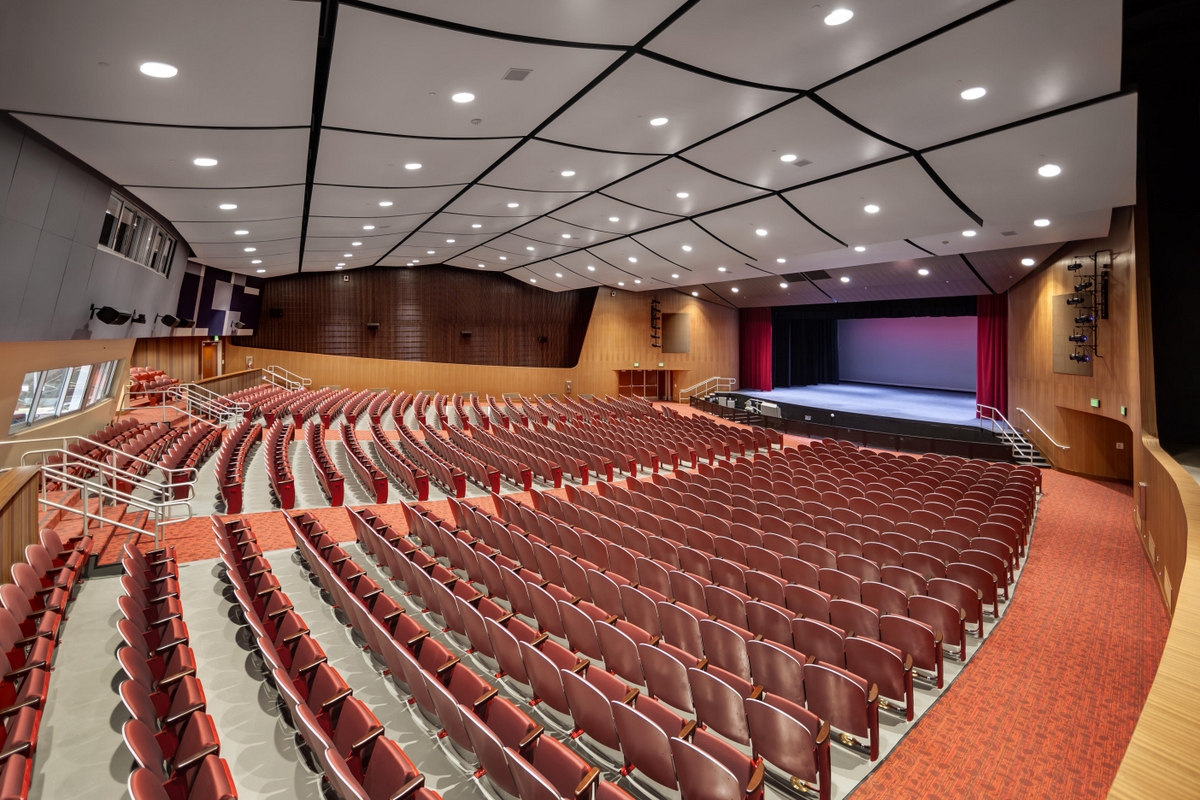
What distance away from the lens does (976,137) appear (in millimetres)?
6020

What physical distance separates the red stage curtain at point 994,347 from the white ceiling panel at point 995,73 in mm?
12271

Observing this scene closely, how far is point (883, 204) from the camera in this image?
27.7ft

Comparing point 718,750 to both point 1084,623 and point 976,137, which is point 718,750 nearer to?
point 1084,623

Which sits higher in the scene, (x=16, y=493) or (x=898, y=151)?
(x=898, y=151)

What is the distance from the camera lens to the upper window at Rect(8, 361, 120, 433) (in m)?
8.81

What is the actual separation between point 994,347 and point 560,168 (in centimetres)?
1421

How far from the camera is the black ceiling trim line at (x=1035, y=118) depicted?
5.02 m

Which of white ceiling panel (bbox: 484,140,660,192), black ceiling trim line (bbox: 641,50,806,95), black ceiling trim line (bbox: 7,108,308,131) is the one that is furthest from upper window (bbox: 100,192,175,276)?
black ceiling trim line (bbox: 641,50,806,95)

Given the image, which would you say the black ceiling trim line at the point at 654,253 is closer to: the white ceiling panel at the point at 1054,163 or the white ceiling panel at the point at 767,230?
the white ceiling panel at the point at 767,230

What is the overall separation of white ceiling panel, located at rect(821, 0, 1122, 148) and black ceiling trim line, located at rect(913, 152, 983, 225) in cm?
76

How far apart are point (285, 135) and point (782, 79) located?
15.4ft

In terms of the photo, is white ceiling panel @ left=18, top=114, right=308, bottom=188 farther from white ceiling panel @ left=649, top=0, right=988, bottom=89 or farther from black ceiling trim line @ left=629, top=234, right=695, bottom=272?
black ceiling trim line @ left=629, top=234, right=695, bottom=272

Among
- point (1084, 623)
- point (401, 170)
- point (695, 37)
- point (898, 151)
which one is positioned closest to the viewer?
point (695, 37)

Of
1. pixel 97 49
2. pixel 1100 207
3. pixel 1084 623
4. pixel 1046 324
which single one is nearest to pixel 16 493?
pixel 97 49
